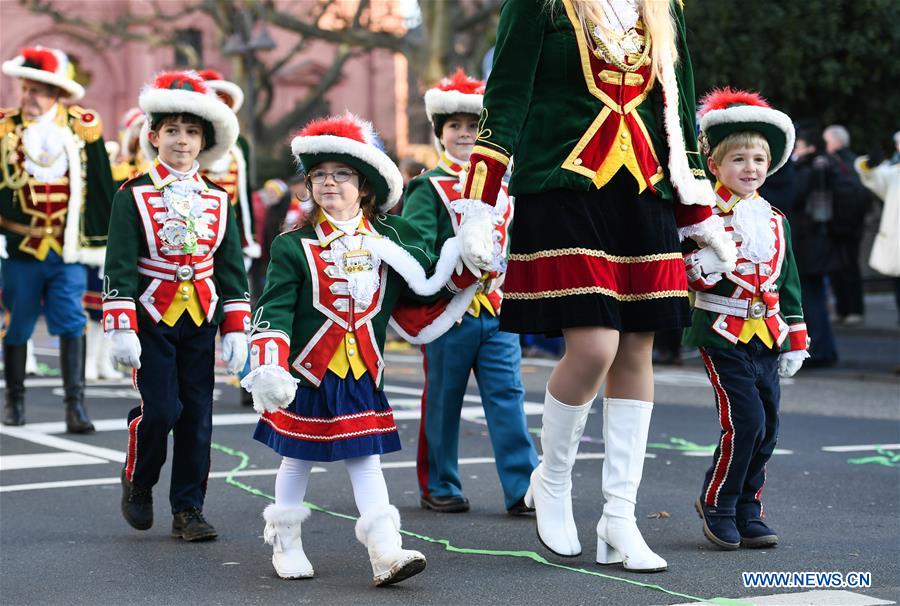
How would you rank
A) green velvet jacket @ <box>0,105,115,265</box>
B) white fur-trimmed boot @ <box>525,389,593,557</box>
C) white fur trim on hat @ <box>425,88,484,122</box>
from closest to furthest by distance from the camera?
white fur-trimmed boot @ <box>525,389,593,557</box> → white fur trim on hat @ <box>425,88,484,122</box> → green velvet jacket @ <box>0,105,115,265</box>

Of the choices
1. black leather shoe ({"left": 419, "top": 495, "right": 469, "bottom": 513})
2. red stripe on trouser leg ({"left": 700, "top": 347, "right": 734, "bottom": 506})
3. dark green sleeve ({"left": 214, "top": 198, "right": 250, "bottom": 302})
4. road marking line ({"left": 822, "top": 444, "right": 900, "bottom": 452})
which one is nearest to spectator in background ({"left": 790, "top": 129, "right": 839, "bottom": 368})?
road marking line ({"left": 822, "top": 444, "right": 900, "bottom": 452})

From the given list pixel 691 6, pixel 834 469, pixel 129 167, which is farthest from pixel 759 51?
pixel 834 469

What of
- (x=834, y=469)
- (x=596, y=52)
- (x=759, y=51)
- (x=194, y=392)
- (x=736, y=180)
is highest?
(x=759, y=51)

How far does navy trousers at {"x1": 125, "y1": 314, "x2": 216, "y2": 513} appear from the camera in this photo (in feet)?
19.9

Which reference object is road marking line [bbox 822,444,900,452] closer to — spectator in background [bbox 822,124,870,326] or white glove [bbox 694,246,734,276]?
white glove [bbox 694,246,734,276]

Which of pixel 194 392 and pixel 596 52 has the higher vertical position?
pixel 596 52

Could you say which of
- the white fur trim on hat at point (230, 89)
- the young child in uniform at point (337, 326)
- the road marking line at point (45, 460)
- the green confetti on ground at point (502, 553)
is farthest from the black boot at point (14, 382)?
the young child in uniform at point (337, 326)

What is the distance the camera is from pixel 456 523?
21.2 ft

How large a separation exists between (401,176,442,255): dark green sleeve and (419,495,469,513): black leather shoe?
3.66ft

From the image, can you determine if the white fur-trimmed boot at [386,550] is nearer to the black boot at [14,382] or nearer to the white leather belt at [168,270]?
the white leather belt at [168,270]

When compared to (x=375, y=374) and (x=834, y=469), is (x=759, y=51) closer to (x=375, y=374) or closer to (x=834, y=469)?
(x=834, y=469)

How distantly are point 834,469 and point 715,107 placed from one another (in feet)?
8.63

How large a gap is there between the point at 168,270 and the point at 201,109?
697 mm

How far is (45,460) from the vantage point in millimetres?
8234
